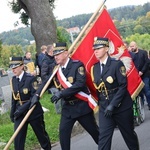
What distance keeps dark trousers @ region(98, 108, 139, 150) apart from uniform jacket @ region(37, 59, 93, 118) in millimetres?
506

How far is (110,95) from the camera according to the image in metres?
5.28

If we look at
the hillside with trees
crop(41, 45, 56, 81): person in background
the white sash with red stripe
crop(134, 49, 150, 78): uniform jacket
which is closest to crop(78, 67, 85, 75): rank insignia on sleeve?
the white sash with red stripe

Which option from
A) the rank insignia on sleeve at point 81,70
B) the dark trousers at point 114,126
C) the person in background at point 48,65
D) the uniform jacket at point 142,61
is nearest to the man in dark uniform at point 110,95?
the dark trousers at point 114,126

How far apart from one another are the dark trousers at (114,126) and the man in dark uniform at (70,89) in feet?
1.69

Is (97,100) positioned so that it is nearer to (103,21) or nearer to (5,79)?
(103,21)

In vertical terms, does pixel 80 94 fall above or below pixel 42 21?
below

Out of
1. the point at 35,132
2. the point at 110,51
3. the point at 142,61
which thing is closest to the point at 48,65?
the point at 142,61

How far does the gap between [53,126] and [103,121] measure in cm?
400

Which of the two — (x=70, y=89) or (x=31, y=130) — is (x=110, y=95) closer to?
(x=70, y=89)

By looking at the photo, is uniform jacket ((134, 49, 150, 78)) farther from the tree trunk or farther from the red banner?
the tree trunk

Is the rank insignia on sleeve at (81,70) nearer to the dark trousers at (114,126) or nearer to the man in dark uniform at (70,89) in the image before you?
the man in dark uniform at (70,89)

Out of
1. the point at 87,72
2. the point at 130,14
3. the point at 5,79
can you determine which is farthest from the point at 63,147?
the point at 130,14

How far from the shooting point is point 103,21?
247 inches

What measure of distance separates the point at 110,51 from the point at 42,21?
8.83m
